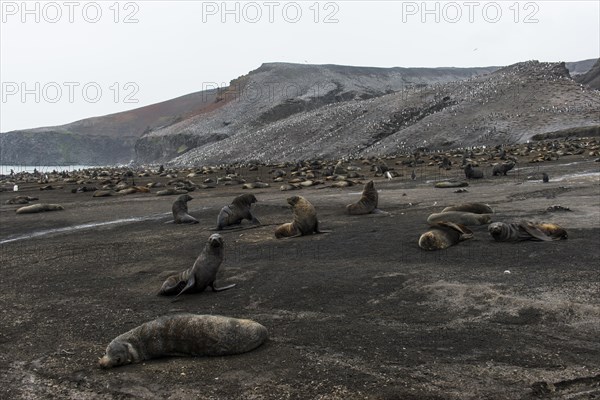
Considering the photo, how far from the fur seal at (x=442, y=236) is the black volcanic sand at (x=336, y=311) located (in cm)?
17

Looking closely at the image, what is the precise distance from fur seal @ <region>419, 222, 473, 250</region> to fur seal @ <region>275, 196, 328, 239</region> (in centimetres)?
224

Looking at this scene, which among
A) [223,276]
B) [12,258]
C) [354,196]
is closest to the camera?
[223,276]

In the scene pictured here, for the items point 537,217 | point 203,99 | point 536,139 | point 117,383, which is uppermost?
point 203,99

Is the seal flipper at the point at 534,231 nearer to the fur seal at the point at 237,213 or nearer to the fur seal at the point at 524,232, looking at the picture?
the fur seal at the point at 524,232

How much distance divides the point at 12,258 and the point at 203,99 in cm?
12556

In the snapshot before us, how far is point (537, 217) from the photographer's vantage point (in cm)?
916

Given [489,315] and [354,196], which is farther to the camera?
[354,196]

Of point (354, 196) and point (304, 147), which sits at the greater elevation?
point (304, 147)

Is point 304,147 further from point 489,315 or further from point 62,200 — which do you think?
point 489,315

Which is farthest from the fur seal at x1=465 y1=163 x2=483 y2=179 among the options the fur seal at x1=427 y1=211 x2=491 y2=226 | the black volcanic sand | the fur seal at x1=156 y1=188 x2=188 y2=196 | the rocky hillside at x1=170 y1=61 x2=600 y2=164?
the rocky hillside at x1=170 y1=61 x2=600 y2=164

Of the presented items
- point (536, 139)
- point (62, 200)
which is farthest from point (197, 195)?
point (536, 139)

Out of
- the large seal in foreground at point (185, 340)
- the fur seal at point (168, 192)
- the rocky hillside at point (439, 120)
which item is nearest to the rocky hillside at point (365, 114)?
the rocky hillside at point (439, 120)

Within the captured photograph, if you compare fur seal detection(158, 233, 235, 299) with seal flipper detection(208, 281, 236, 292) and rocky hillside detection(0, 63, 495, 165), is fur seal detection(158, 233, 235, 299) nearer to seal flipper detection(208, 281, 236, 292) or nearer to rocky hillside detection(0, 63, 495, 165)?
seal flipper detection(208, 281, 236, 292)

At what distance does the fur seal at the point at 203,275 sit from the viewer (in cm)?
624
